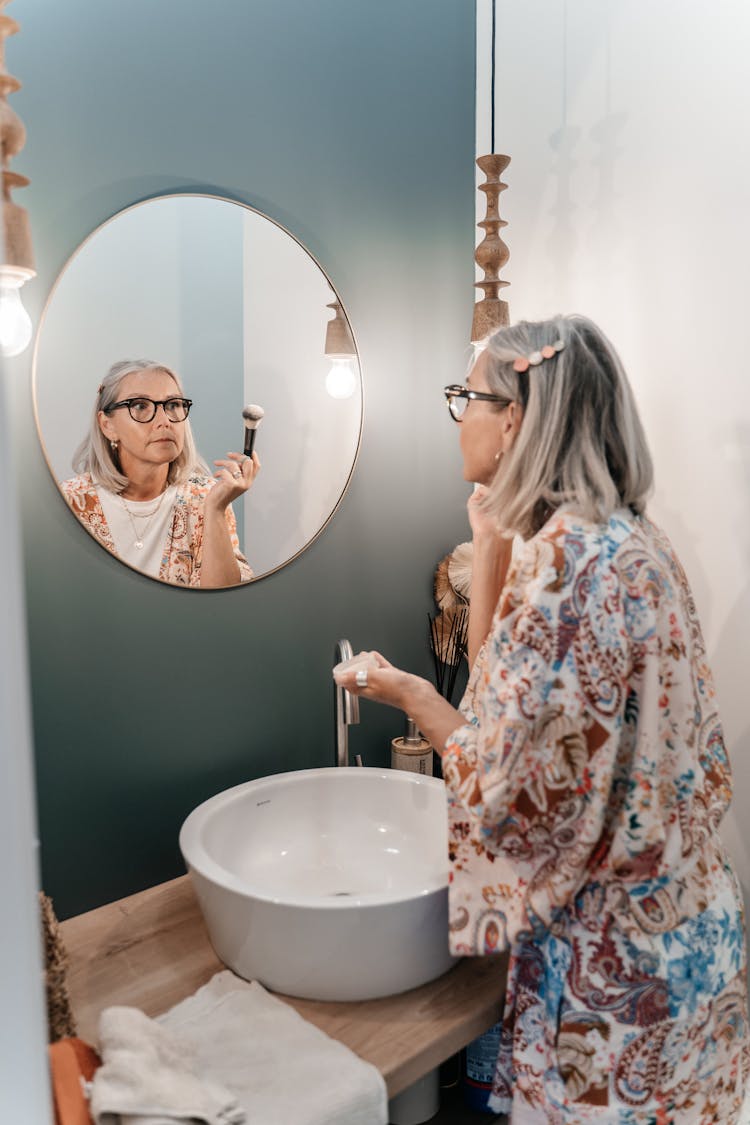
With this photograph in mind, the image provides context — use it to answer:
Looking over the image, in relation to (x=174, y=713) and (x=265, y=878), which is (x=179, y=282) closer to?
(x=174, y=713)

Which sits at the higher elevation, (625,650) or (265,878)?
(625,650)

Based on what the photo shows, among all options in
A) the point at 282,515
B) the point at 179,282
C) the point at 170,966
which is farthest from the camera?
the point at 282,515

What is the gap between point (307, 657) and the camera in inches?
69.6

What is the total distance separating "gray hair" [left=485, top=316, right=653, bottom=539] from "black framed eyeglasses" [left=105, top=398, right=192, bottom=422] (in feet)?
2.01

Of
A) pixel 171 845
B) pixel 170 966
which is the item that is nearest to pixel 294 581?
pixel 171 845

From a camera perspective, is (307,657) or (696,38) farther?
(307,657)

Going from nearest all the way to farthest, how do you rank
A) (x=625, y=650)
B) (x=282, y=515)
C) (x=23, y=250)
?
(x=625, y=650), (x=23, y=250), (x=282, y=515)

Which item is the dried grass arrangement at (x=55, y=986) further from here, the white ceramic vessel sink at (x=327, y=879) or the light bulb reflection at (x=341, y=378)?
the light bulb reflection at (x=341, y=378)

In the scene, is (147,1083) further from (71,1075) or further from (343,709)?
(343,709)

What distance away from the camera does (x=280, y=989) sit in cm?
119

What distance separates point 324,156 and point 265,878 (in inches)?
54.7

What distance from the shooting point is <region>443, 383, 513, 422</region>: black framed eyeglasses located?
4.18 feet

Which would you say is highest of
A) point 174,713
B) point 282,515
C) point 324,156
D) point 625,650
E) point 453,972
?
point 324,156

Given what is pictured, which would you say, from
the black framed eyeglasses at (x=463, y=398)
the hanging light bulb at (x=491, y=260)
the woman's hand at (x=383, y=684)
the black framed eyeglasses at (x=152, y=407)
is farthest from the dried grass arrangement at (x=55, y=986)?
the hanging light bulb at (x=491, y=260)
